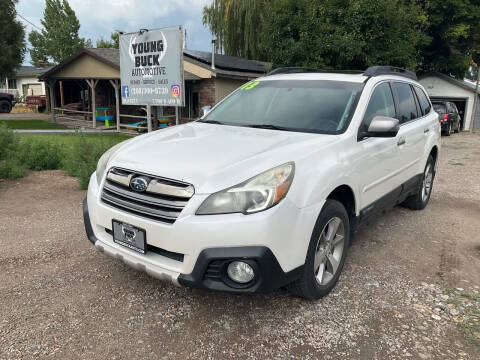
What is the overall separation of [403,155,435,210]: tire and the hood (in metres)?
2.85

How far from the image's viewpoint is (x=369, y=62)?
1294cm

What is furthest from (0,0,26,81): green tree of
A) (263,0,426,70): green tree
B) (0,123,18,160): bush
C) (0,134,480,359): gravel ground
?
(0,134,480,359): gravel ground

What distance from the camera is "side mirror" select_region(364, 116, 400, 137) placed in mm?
3375

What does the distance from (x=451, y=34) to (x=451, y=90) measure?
582cm

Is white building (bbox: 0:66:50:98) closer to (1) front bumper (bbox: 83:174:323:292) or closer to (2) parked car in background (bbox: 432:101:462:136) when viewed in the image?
(2) parked car in background (bbox: 432:101:462:136)

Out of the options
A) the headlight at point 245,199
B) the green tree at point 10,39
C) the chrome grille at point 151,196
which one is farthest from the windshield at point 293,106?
the green tree at point 10,39

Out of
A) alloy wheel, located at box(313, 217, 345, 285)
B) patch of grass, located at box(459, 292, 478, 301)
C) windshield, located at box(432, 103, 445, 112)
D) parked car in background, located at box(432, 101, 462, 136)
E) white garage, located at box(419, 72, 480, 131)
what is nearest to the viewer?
alloy wheel, located at box(313, 217, 345, 285)

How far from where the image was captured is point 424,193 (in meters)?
5.77

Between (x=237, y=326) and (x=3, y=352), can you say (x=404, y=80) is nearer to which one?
(x=237, y=326)

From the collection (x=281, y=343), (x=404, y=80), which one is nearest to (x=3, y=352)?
(x=281, y=343)

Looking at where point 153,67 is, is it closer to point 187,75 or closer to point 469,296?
point 469,296

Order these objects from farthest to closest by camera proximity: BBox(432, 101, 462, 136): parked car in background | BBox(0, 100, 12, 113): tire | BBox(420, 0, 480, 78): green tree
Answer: BBox(0, 100, 12, 113): tire
BBox(420, 0, 480, 78): green tree
BBox(432, 101, 462, 136): parked car in background

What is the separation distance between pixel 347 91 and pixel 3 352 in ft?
11.2

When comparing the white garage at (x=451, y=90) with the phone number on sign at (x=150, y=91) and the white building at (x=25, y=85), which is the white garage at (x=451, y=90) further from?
the white building at (x=25, y=85)
